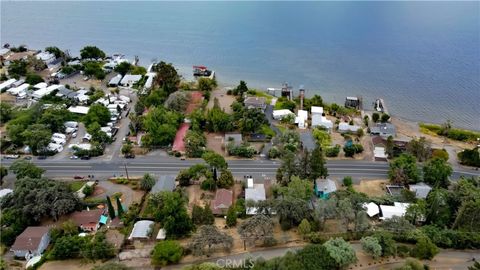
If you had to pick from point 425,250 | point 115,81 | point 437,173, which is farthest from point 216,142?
point 425,250

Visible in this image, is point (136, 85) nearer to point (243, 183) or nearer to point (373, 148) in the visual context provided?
Result: point (243, 183)

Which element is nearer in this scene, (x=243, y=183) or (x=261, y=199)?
(x=261, y=199)

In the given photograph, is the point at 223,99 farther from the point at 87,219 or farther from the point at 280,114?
the point at 87,219

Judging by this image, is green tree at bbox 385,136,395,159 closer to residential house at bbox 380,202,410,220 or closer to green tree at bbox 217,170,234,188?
residential house at bbox 380,202,410,220

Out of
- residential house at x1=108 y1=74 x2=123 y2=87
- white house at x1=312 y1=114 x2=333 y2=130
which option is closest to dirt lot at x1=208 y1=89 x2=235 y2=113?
white house at x1=312 y1=114 x2=333 y2=130

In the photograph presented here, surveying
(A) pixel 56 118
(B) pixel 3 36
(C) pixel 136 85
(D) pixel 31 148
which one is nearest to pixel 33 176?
(D) pixel 31 148

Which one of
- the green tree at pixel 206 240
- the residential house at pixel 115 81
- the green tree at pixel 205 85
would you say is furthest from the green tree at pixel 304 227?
the residential house at pixel 115 81

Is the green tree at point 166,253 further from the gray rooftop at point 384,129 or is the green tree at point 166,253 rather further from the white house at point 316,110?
the gray rooftop at point 384,129
